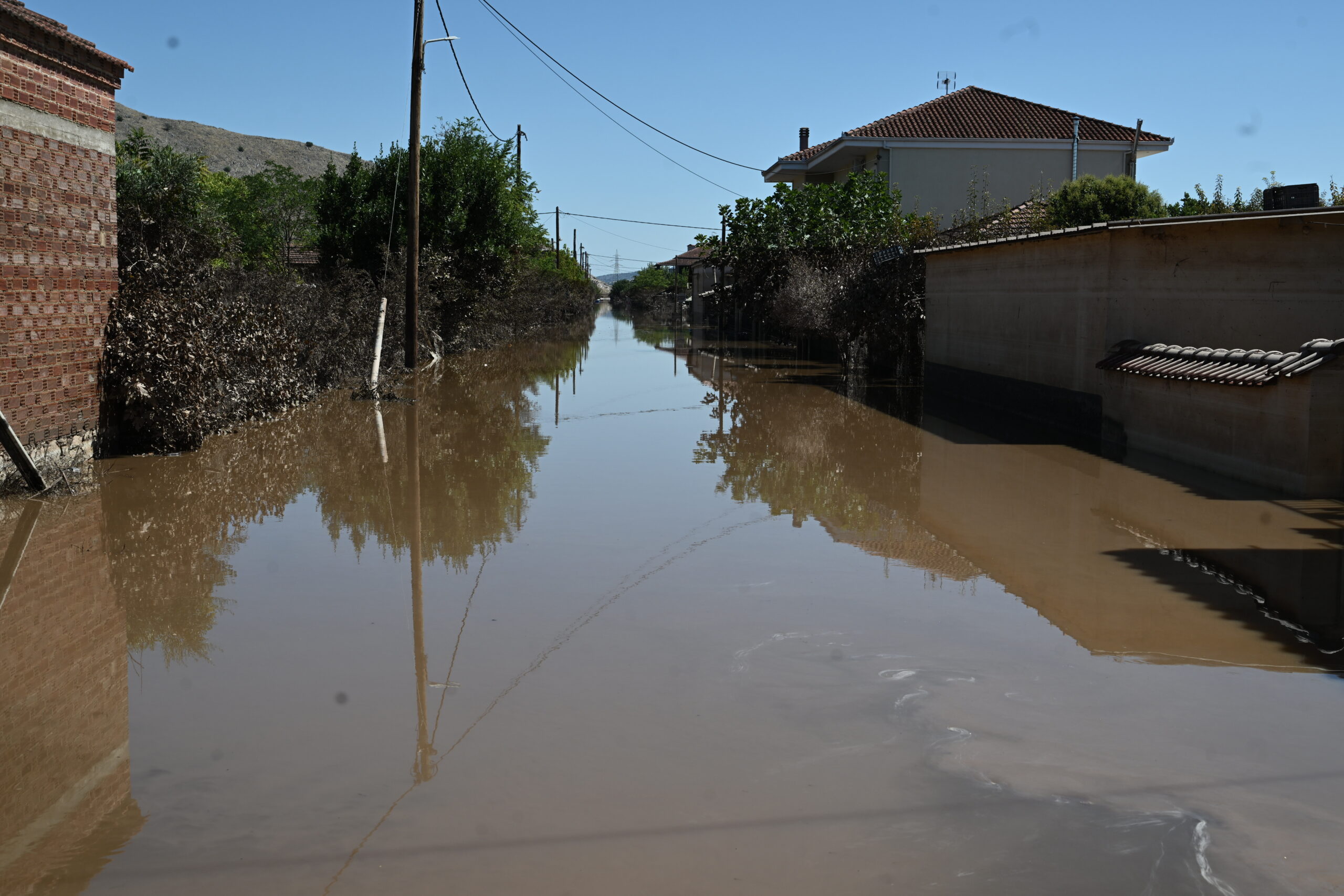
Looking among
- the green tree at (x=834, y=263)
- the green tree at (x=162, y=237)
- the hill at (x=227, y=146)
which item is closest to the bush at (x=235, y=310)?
the green tree at (x=162, y=237)

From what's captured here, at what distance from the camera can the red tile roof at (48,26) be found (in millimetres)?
11031

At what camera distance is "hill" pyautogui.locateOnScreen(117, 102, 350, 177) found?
120 m

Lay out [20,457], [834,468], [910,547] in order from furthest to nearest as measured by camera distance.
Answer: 1. [834,468]
2. [20,457]
3. [910,547]

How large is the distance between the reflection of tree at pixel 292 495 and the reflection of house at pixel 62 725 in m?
0.25

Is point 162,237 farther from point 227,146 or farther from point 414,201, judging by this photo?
point 227,146

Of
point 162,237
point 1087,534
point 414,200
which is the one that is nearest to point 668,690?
point 1087,534

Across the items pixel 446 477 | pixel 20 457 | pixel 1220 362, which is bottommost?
pixel 446 477

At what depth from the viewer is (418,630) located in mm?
6992

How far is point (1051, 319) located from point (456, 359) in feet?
64.2

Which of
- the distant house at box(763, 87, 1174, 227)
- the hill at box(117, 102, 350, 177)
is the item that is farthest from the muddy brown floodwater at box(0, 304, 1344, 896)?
the hill at box(117, 102, 350, 177)

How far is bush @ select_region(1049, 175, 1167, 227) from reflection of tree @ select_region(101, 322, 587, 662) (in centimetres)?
1799

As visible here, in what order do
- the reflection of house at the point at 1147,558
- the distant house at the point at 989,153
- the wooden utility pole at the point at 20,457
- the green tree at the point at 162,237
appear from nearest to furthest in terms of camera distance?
the reflection of house at the point at 1147,558 → the wooden utility pole at the point at 20,457 → the green tree at the point at 162,237 → the distant house at the point at 989,153

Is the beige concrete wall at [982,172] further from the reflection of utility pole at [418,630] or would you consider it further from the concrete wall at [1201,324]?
the reflection of utility pole at [418,630]

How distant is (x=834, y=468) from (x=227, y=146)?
426ft
